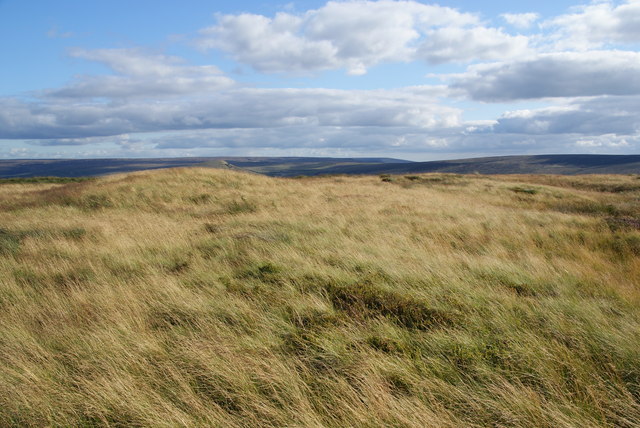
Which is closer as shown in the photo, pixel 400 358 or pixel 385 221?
pixel 400 358

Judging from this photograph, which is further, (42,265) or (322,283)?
(42,265)

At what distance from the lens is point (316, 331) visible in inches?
172

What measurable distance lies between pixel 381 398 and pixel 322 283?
2.93 metres

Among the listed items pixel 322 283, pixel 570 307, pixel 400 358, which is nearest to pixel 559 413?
pixel 400 358

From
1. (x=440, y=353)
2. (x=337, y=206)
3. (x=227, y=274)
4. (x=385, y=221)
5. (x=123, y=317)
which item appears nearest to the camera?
(x=440, y=353)

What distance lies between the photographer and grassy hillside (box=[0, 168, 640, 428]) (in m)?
3.14

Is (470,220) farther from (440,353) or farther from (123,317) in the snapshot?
(123,317)

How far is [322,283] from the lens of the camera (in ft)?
19.8

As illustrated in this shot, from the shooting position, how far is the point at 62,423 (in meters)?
3.05

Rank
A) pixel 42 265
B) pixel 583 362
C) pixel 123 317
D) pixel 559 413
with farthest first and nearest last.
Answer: pixel 42 265, pixel 123 317, pixel 583 362, pixel 559 413

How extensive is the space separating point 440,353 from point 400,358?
46 centimetres

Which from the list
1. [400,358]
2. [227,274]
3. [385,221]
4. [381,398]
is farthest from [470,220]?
[381,398]

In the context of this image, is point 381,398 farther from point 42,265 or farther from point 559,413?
point 42,265

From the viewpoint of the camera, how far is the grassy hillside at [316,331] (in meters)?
3.14
